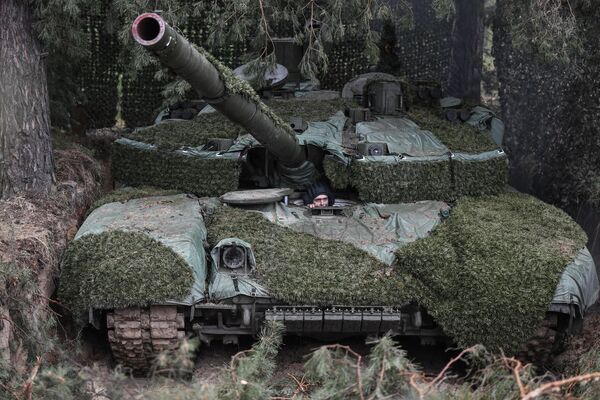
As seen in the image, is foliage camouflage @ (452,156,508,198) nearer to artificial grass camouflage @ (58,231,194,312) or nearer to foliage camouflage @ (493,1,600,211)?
foliage camouflage @ (493,1,600,211)

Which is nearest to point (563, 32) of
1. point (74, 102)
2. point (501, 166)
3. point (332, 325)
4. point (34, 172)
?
point (501, 166)

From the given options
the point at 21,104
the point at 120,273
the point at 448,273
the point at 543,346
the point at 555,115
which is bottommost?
the point at 543,346

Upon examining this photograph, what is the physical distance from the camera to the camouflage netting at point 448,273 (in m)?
6.63

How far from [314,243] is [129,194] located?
218 centimetres

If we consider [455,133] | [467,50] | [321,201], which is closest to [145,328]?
[321,201]

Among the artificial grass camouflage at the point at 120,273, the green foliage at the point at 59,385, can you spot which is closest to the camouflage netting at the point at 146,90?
the artificial grass camouflage at the point at 120,273

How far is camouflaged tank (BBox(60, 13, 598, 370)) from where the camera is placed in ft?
21.5

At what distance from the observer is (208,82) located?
6.07 meters

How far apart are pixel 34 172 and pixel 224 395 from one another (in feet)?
17.4

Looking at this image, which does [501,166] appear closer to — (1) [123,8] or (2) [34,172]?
(1) [123,8]

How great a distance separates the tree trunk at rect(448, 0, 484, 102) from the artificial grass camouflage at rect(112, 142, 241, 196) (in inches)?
319

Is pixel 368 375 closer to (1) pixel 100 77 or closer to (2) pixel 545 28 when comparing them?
(2) pixel 545 28

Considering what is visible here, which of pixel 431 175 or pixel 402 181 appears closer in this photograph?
pixel 402 181

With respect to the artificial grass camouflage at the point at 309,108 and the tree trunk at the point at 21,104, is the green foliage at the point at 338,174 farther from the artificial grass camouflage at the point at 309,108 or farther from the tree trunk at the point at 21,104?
the tree trunk at the point at 21,104
